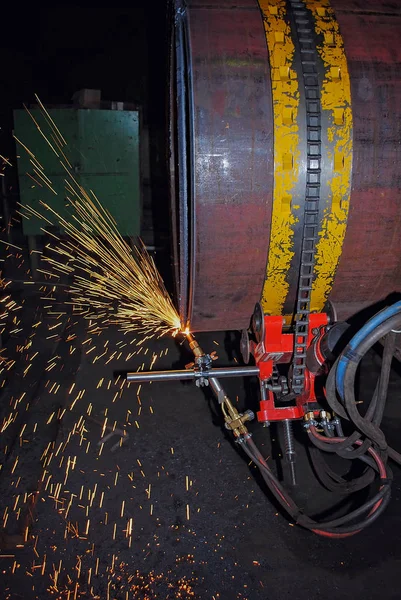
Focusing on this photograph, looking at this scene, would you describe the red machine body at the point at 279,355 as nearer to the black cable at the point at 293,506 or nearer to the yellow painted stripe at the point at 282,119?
the black cable at the point at 293,506

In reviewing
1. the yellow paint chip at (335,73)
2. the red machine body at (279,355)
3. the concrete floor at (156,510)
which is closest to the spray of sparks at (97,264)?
the concrete floor at (156,510)

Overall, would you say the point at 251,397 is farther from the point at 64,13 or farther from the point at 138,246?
the point at 64,13

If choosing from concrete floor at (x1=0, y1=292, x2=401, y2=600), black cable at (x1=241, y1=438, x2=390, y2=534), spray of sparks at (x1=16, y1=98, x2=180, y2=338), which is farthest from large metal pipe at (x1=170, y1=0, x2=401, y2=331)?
spray of sparks at (x1=16, y1=98, x2=180, y2=338)

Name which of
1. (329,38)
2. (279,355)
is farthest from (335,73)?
(279,355)

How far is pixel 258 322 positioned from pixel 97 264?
407 centimetres

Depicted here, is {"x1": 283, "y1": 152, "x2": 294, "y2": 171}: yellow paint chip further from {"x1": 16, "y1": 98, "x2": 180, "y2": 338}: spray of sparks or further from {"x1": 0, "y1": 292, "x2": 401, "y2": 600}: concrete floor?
{"x1": 16, "y1": 98, "x2": 180, "y2": 338}: spray of sparks

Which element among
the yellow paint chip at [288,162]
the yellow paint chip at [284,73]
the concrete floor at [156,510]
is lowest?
the concrete floor at [156,510]

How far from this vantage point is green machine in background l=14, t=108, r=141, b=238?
6.14 meters

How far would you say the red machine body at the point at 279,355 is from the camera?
7.50 ft

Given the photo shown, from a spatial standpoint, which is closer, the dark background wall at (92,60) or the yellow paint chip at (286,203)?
the yellow paint chip at (286,203)

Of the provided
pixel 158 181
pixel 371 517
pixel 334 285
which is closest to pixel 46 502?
pixel 371 517

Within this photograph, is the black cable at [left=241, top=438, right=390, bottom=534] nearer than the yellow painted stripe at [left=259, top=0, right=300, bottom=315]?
No

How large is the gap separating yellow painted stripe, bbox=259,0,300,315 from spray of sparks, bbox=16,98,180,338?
3.52 metres

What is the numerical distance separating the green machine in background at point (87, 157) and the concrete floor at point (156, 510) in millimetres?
2873
